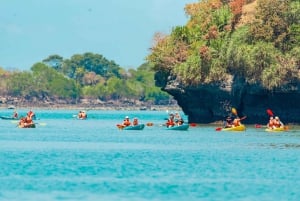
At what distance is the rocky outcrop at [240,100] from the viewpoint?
8919cm

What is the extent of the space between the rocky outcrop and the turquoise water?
1335 centimetres

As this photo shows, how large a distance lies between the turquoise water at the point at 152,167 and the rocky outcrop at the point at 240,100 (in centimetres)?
1335

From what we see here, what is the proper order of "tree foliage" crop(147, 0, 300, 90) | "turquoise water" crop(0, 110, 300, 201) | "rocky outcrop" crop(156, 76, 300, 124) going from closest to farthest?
"turquoise water" crop(0, 110, 300, 201) < "tree foliage" crop(147, 0, 300, 90) < "rocky outcrop" crop(156, 76, 300, 124)

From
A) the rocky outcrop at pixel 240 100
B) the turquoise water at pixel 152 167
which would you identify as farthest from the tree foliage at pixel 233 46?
the turquoise water at pixel 152 167

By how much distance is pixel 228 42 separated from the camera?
9056 cm

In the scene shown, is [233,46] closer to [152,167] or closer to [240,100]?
[240,100]

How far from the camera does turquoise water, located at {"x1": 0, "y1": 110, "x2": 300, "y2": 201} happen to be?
40.0m

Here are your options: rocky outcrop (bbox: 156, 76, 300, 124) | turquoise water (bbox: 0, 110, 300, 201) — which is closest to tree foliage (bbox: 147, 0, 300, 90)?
rocky outcrop (bbox: 156, 76, 300, 124)

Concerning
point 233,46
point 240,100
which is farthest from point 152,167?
point 240,100

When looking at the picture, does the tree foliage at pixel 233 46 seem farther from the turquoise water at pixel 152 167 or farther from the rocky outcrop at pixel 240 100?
the turquoise water at pixel 152 167

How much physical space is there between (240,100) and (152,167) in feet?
139

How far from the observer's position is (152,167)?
4975 cm

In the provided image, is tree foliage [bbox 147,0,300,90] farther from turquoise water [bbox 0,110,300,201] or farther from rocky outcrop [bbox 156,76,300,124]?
turquoise water [bbox 0,110,300,201]

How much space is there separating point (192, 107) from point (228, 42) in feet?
32.0
